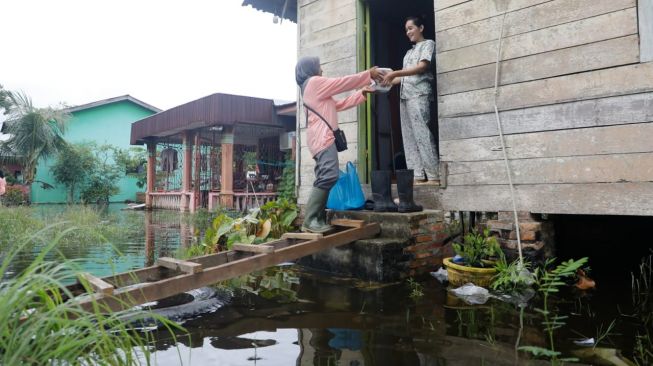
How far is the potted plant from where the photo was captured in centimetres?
340

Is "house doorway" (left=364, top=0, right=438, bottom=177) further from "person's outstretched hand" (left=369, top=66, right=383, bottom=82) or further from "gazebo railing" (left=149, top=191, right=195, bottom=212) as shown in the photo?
"gazebo railing" (left=149, top=191, right=195, bottom=212)

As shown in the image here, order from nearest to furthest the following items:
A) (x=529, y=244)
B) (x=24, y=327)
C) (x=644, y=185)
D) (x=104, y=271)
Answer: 1. (x=24, y=327)
2. (x=644, y=185)
3. (x=529, y=244)
4. (x=104, y=271)

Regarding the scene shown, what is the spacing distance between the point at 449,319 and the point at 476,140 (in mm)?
1966

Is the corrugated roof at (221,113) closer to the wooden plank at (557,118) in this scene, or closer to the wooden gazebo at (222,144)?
the wooden gazebo at (222,144)

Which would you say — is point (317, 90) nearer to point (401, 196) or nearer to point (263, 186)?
point (401, 196)

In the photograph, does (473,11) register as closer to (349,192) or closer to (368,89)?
(368,89)

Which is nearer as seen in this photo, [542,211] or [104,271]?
[542,211]

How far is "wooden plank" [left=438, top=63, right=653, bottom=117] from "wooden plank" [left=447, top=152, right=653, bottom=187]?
500mm

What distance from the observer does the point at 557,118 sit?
138 inches

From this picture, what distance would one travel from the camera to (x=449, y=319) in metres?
2.69

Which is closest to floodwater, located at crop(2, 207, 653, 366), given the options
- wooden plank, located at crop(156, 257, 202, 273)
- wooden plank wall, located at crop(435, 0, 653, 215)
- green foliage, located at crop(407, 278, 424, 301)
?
green foliage, located at crop(407, 278, 424, 301)

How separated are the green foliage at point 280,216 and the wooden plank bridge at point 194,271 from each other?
50.6 inches

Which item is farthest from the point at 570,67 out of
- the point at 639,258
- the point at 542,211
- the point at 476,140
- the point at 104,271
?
the point at 104,271

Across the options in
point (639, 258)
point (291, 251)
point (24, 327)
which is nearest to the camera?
point (24, 327)
